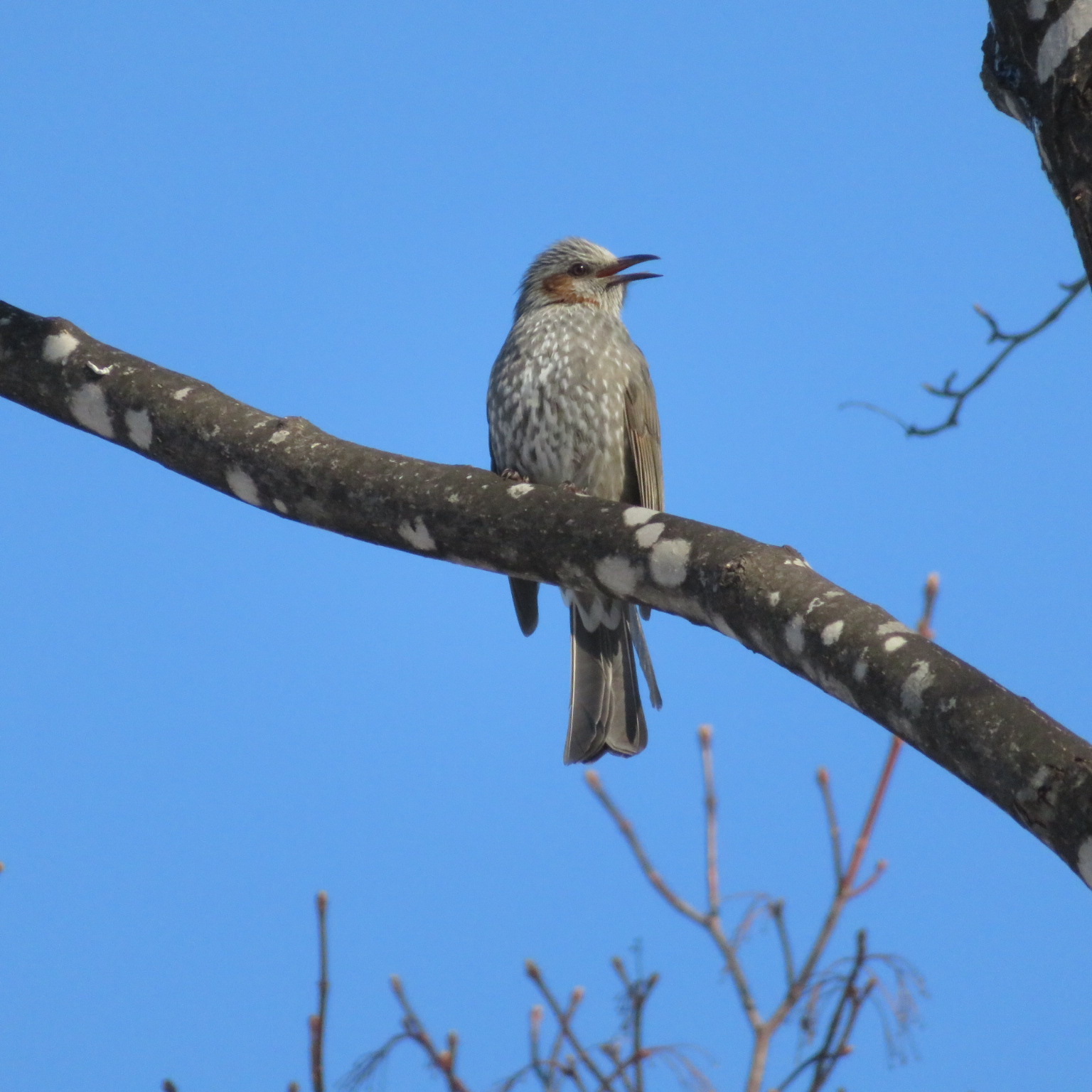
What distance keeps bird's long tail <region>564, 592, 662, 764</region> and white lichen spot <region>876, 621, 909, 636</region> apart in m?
2.30

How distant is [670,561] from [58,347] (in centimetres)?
159

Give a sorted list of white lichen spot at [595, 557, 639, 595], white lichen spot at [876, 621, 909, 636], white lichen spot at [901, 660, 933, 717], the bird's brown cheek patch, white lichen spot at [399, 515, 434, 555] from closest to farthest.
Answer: white lichen spot at [901, 660, 933, 717]
white lichen spot at [876, 621, 909, 636]
white lichen spot at [595, 557, 639, 595]
white lichen spot at [399, 515, 434, 555]
the bird's brown cheek patch

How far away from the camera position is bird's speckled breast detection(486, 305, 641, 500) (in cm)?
475

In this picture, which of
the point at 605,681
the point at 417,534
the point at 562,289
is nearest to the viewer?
the point at 417,534

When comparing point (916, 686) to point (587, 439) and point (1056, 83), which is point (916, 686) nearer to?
point (1056, 83)

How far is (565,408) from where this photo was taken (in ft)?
15.5

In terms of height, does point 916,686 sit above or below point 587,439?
below

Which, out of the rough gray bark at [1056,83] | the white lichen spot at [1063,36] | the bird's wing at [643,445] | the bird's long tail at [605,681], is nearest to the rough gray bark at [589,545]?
the rough gray bark at [1056,83]

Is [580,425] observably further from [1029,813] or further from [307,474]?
[1029,813]

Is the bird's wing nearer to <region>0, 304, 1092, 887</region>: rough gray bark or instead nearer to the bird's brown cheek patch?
the bird's brown cheek patch

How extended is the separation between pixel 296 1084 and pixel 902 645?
4.84ft

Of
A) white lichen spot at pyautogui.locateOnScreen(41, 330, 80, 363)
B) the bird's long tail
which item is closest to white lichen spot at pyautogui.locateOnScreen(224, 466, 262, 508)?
white lichen spot at pyautogui.locateOnScreen(41, 330, 80, 363)

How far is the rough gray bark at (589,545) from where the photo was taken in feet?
5.48

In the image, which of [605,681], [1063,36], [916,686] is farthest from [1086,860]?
[605,681]
